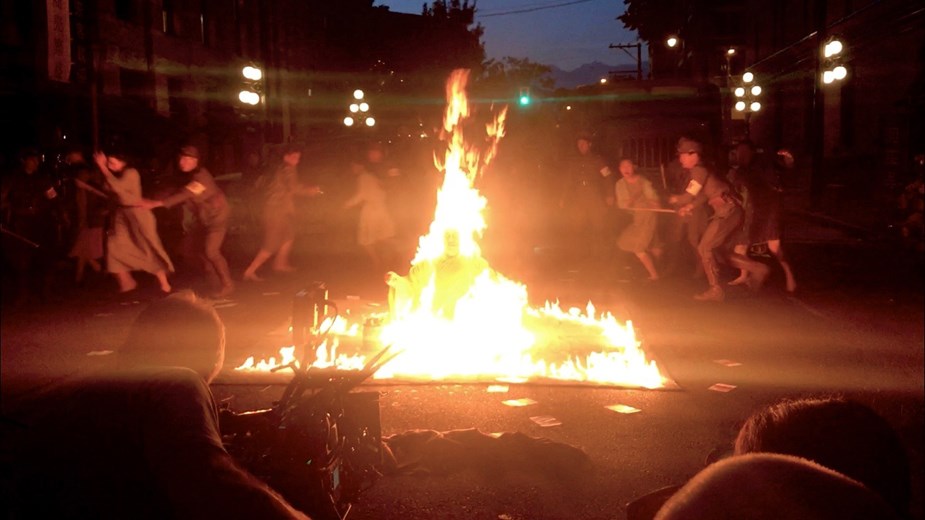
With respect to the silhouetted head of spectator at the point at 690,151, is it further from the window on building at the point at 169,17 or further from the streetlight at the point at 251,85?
the window on building at the point at 169,17

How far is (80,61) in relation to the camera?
2017 cm

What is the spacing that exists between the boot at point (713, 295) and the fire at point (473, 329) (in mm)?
2110

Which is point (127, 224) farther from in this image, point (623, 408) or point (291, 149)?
point (623, 408)

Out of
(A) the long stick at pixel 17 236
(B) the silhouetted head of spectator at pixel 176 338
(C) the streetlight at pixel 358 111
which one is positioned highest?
(C) the streetlight at pixel 358 111

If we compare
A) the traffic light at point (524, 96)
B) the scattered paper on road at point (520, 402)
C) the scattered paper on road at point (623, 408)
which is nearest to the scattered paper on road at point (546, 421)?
the scattered paper on road at point (520, 402)

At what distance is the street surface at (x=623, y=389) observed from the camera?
5.20 meters

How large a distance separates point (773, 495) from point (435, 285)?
330 inches

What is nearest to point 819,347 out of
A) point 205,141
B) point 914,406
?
point 914,406

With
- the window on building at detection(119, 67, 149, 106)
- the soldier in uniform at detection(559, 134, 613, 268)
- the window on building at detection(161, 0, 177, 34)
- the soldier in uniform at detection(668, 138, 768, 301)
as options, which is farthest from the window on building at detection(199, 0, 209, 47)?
the soldier in uniform at detection(668, 138, 768, 301)

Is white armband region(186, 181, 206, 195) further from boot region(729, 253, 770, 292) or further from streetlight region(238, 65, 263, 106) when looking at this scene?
boot region(729, 253, 770, 292)

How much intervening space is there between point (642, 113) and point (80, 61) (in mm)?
27016

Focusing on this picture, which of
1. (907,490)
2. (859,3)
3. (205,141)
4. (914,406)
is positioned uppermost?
(859,3)

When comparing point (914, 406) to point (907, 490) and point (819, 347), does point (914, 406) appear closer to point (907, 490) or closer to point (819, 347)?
point (819, 347)

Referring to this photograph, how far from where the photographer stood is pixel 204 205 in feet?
39.4
